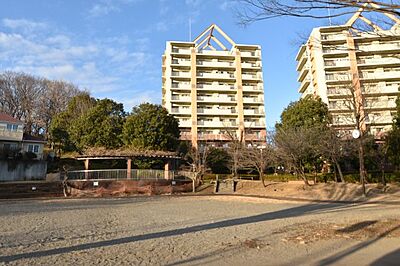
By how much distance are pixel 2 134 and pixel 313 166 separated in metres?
31.6

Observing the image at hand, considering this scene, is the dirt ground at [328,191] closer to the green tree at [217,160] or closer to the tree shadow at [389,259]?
the green tree at [217,160]

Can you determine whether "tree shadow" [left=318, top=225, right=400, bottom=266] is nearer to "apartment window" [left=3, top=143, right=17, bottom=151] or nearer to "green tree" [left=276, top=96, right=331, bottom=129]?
"green tree" [left=276, top=96, right=331, bottom=129]

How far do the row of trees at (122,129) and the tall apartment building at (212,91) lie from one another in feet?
43.1

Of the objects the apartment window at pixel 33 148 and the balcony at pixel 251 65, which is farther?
the balcony at pixel 251 65

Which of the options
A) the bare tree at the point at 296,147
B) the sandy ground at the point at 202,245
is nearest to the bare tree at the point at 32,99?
the bare tree at the point at 296,147

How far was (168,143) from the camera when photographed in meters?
30.4

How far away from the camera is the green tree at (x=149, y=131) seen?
96.4ft

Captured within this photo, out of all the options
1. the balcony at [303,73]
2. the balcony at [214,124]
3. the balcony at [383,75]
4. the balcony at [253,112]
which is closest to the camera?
the balcony at [383,75]

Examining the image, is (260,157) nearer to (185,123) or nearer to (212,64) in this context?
(185,123)

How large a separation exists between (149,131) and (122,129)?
373cm

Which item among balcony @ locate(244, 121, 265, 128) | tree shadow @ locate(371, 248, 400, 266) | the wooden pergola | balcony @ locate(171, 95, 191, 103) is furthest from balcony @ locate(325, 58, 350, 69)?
tree shadow @ locate(371, 248, 400, 266)

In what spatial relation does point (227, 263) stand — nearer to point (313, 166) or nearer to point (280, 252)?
point (280, 252)

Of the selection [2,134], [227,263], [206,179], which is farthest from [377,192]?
[2,134]

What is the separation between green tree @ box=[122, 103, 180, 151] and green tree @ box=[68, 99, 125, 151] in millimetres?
1866
